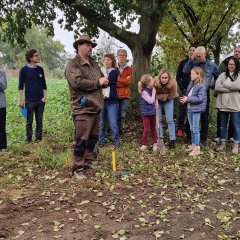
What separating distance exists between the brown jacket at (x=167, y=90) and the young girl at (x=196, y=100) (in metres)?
0.27

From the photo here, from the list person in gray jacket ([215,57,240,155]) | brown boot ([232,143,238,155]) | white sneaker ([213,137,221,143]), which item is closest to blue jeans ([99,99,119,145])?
person in gray jacket ([215,57,240,155])

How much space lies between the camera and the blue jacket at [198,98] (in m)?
7.13

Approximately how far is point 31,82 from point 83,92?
7.37ft

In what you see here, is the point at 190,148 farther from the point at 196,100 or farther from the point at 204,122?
the point at 196,100

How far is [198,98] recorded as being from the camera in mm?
7117

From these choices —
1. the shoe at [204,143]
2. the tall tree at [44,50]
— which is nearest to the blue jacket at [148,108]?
the shoe at [204,143]

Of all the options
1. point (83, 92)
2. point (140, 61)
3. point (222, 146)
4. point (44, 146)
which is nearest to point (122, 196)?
point (83, 92)

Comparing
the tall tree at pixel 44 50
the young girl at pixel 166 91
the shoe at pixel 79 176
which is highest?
the tall tree at pixel 44 50

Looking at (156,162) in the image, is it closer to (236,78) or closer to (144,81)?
(144,81)

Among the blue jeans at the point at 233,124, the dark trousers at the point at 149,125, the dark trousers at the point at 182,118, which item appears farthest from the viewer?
the dark trousers at the point at 182,118

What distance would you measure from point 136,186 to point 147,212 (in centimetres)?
87

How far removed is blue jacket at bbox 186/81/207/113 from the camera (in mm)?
7129

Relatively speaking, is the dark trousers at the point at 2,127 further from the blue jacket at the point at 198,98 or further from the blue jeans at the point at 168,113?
the blue jacket at the point at 198,98

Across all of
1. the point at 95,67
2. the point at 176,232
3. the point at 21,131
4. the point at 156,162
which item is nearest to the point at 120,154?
the point at 156,162
